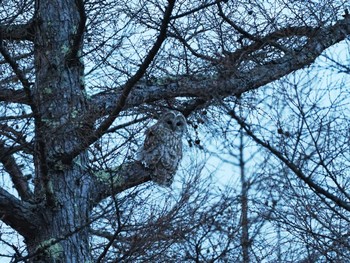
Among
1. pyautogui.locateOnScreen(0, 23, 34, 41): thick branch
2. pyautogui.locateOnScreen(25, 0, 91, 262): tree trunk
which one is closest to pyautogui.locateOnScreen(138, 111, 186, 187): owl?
pyautogui.locateOnScreen(25, 0, 91, 262): tree trunk

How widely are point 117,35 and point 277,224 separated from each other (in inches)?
79.3

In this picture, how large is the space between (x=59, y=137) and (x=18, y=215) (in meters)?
0.66

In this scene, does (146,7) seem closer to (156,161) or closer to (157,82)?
(157,82)

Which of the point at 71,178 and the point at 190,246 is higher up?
the point at 71,178

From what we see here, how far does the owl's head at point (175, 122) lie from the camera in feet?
24.0

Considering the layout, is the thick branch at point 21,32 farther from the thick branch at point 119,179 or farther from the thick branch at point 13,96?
the thick branch at point 119,179

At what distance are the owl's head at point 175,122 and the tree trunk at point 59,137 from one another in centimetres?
90

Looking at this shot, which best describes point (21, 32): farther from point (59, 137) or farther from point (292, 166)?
point (292, 166)

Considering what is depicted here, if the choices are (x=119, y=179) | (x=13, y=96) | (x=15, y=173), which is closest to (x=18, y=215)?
(x=15, y=173)

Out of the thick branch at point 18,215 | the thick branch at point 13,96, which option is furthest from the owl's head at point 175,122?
the thick branch at point 13,96

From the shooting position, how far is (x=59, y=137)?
573 centimetres

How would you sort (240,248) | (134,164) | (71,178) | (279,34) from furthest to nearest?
→ 1. (240,248)
2. (279,34)
3. (71,178)
4. (134,164)

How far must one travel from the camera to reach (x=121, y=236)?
6145 millimetres

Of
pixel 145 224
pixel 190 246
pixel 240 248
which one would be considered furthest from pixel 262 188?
pixel 145 224
